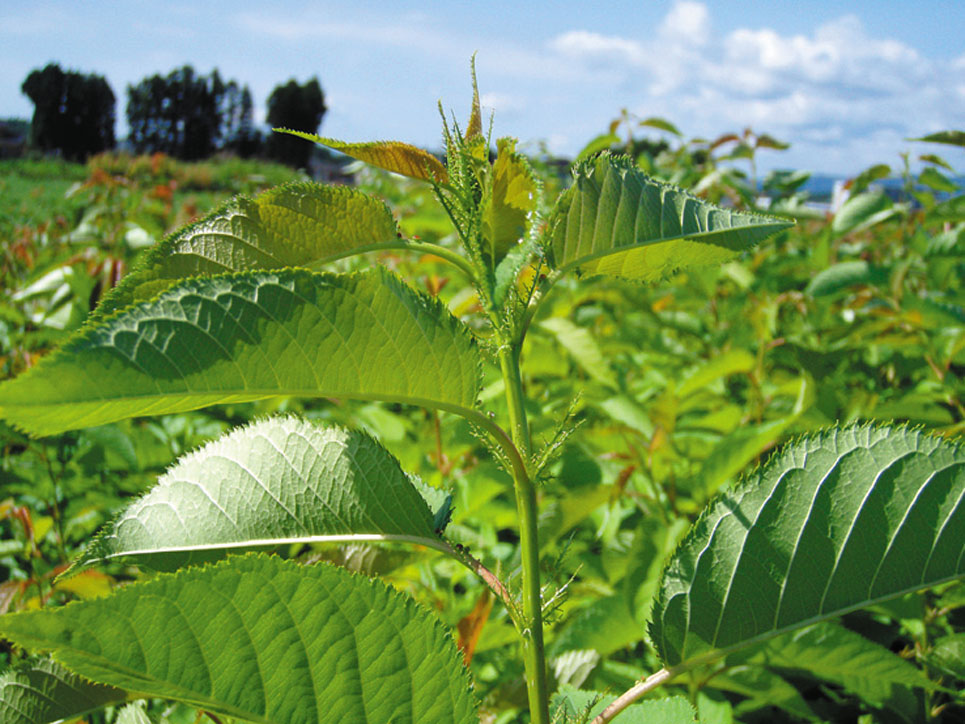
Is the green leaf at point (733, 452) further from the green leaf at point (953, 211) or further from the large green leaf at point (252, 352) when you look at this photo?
the green leaf at point (953, 211)

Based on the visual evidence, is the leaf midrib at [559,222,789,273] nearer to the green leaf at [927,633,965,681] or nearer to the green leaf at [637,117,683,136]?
the green leaf at [927,633,965,681]

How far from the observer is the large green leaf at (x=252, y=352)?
0.45 metres

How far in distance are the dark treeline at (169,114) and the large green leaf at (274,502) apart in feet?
76.1

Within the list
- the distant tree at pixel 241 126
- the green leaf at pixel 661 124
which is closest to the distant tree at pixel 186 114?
the distant tree at pixel 241 126

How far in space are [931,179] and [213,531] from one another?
2744mm

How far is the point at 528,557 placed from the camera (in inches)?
22.2

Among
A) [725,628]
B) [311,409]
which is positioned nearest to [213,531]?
[725,628]

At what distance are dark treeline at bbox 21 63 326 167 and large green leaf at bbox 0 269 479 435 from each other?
916 inches

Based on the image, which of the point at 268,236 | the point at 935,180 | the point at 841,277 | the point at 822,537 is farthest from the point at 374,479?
the point at 935,180

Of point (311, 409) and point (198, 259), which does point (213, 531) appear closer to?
point (198, 259)

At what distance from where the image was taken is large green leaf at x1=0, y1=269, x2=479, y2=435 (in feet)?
1.47

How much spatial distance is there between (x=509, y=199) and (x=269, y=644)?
1.29ft

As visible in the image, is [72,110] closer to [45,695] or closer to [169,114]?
[169,114]

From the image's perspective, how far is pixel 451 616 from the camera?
131 cm
